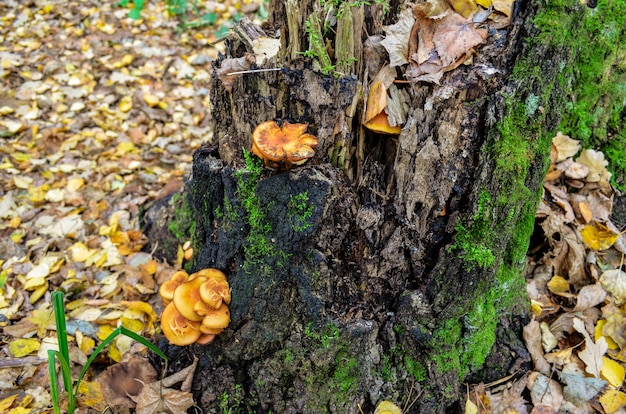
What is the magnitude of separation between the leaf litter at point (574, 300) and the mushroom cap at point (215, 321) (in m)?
1.52

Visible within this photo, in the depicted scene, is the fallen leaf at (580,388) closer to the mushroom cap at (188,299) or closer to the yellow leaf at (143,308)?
the mushroom cap at (188,299)

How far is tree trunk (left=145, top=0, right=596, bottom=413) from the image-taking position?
2338 millimetres

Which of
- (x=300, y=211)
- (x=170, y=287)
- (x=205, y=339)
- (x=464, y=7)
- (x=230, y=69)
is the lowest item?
(x=205, y=339)

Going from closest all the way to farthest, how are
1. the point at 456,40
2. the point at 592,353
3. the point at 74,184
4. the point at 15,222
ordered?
the point at 456,40, the point at 592,353, the point at 15,222, the point at 74,184

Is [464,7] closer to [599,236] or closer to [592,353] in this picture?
[599,236]

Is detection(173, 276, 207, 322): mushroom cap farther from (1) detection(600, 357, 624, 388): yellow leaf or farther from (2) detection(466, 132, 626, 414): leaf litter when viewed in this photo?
(1) detection(600, 357, 624, 388): yellow leaf

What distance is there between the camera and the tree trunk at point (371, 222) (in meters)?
2.34

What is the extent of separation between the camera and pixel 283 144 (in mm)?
2318

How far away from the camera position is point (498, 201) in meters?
2.46

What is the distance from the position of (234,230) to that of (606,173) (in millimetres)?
2887

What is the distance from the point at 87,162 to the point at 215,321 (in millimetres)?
3483

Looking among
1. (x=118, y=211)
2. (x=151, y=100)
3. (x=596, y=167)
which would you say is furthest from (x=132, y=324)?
(x=596, y=167)

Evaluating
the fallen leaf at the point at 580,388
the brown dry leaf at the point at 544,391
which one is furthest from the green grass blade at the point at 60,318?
the fallen leaf at the point at 580,388

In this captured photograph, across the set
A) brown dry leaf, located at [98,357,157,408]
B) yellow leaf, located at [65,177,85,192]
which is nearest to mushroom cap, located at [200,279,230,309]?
brown dry leaf, located at [98,357,157,408]
